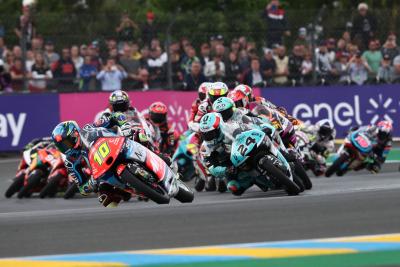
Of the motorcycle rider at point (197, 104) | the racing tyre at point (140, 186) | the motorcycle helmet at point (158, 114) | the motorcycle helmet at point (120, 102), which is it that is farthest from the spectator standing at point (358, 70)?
the racing tyre at point (140, 186)

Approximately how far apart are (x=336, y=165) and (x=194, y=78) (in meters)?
5.80

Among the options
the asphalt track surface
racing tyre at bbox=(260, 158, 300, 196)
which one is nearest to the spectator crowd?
racing tyre at bbox=(260, 158, 300, 196)

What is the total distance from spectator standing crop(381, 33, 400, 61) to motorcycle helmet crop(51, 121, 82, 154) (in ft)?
38.3

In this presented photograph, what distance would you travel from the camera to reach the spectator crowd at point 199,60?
67.9ft

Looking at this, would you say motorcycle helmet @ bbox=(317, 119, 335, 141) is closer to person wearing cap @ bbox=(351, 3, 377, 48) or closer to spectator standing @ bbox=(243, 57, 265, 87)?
spectator standing @ bbox=(243, 57, 265, 87)

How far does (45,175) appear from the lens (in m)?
16.0

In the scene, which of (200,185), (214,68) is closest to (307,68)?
(214,68)

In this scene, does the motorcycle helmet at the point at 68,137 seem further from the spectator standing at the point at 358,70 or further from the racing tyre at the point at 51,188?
the spectator standing at the point at 358,70

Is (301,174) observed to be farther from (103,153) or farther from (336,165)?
(103,153)

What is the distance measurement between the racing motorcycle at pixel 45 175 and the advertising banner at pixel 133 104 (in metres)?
5.13

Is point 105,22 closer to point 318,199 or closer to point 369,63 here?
point 369,63

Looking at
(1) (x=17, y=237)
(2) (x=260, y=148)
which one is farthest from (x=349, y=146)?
(1) (x=17, y=237)

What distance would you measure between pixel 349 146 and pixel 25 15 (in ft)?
22.9

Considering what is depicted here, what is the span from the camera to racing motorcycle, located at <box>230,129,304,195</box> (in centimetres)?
1240
